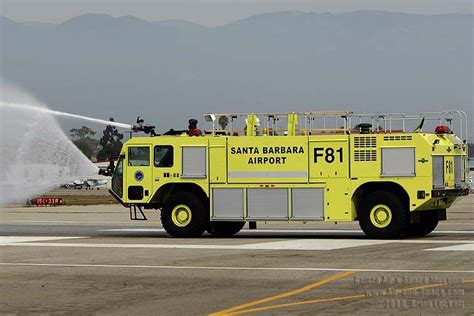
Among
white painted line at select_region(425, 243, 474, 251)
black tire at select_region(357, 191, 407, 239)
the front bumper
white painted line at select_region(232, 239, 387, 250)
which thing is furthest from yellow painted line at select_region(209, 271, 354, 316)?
the front bumper

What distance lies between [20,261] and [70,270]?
224cm

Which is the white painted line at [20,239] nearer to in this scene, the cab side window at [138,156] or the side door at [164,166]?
the cab side window at [138,156]

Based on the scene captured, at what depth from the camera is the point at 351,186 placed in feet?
84.3

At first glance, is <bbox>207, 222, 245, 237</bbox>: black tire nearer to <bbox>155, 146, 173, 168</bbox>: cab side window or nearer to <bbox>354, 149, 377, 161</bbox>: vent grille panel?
<bbox>155, 146, 173, 168</bbox>: cab side window

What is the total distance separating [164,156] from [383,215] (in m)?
6.22

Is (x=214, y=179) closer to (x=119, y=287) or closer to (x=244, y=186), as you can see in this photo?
(x=244, y=186)

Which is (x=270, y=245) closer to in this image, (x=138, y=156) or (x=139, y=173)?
(x=139, y=173)

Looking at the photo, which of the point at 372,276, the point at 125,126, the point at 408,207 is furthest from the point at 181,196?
the point at 372,276

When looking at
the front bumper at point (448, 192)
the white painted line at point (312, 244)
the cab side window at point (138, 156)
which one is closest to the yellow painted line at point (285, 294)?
the white painted line at point (312, 244)

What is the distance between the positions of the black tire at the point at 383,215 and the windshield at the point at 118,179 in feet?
22.3

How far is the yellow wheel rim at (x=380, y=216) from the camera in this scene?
2534cm

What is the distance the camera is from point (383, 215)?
2541cm

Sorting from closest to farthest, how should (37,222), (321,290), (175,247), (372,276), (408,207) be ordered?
(321,290) → (372,276) → (175,247) → (408,207) → (37,222)

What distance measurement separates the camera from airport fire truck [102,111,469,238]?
25.4 metres
